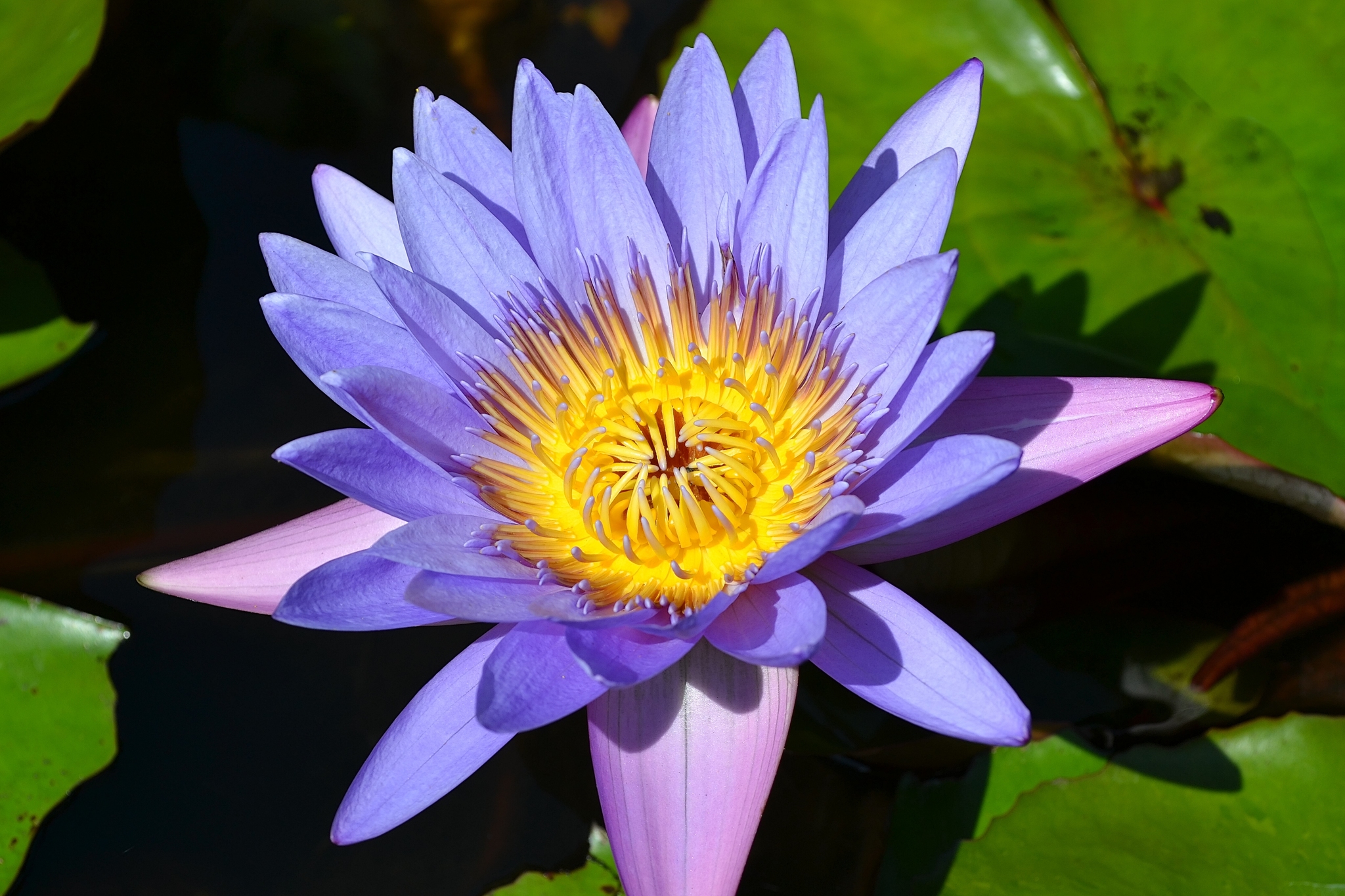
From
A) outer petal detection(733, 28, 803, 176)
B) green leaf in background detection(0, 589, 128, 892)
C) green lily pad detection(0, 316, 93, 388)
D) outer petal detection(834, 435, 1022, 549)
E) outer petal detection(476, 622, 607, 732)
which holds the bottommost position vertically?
green leaf in background detection(0, 589, 128, 892)

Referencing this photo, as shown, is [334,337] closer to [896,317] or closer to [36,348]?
[896,317]

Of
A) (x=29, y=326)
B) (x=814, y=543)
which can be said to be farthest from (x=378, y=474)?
(x=29, y=326)

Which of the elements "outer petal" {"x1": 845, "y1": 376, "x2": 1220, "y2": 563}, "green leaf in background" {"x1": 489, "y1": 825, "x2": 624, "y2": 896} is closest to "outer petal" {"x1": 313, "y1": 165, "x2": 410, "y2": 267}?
"outer petal" {"x1": 845, "y1": 376, "x2": 1220, "y2": 563}

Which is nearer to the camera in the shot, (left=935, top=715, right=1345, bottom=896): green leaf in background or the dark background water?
(left=935, top=715, right=1345, bottom=896): green leaf in background

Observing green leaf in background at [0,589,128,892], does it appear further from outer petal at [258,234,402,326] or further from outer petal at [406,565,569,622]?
outer petal at [406,565,569,622]

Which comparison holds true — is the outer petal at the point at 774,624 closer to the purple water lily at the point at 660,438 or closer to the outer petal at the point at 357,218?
the purple water lily at the point at 660,438

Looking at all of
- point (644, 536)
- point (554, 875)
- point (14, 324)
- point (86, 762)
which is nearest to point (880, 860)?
point (554, 875)

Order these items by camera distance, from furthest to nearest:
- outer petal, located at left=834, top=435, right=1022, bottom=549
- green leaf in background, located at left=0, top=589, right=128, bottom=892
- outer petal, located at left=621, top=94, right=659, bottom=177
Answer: outer petal, located at left=621, top=94, right=659, bottom=177
green leaf in background, located at left=0, top=589, right=128, bottom=892
outer petal, located at left=834, top=435, right=1022, bottom=549
